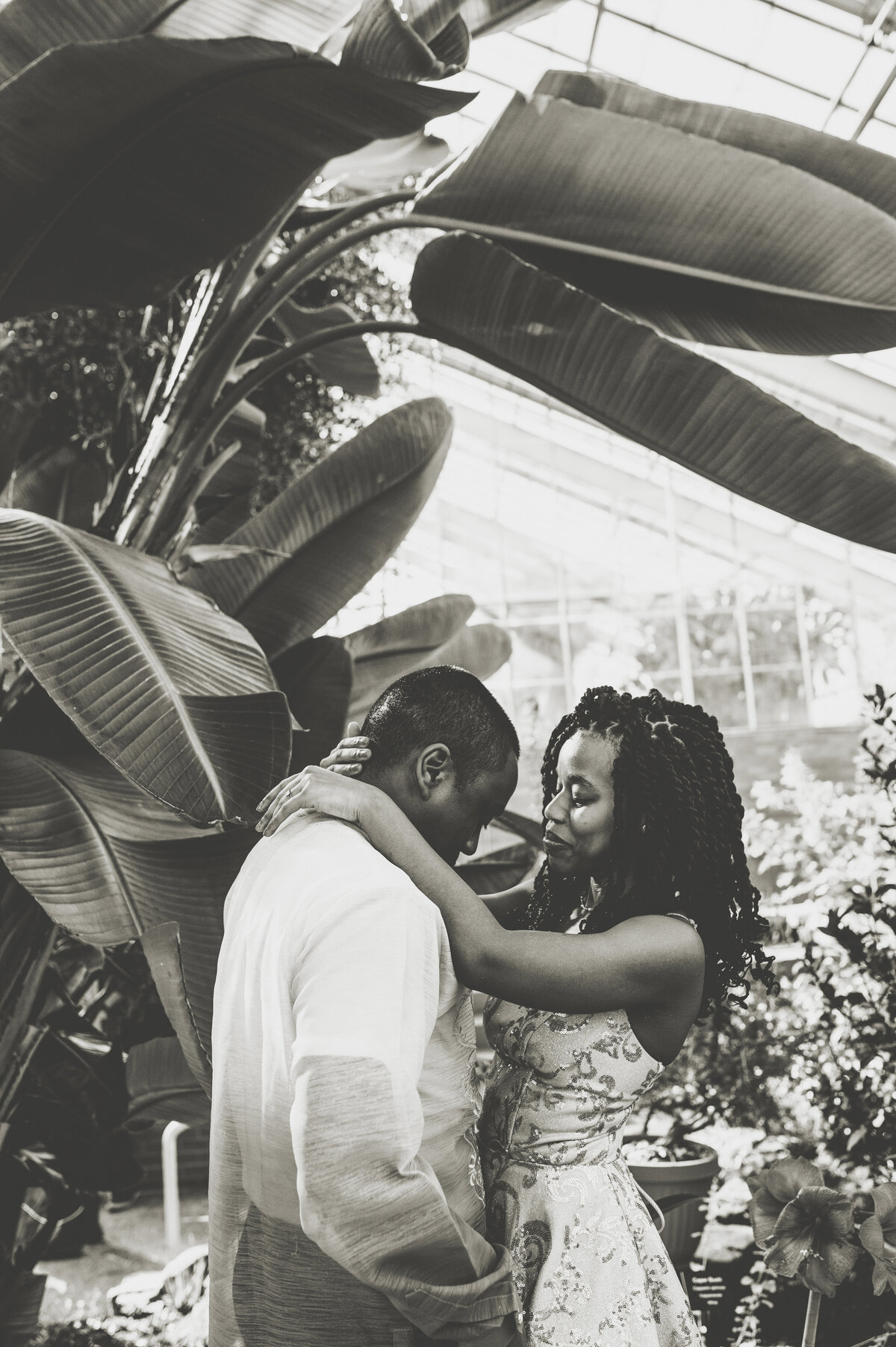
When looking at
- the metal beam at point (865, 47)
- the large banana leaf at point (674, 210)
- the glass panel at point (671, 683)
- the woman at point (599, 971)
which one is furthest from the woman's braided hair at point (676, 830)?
the glass panel at point (671, 683)

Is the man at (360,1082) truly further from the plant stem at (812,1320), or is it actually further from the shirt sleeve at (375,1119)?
the plant stem at (812,1320)

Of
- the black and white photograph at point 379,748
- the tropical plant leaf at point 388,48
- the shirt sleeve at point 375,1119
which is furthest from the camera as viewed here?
the tropical plant leaf at point 388,48

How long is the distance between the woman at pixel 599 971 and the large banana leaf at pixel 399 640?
104 cm

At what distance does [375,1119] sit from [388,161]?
238cm

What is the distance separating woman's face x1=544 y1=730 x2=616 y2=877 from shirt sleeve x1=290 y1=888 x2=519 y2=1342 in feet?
1.72

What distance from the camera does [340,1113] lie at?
99 centimetres

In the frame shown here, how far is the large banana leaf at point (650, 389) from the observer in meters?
1.73

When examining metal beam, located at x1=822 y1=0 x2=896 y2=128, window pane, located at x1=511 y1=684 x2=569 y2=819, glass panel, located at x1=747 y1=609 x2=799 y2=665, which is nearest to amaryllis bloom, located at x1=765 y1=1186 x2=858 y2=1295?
metal beam, located at x1=822 y1=0 x2=896 y2=128

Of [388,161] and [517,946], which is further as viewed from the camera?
[388,161]

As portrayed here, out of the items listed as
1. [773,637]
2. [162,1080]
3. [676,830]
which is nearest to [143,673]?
[676,830]

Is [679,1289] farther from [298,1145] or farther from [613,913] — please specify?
[298,1145]

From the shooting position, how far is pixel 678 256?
5.99ft

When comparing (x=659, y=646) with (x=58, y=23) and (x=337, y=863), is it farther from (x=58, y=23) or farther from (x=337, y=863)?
(x=337, y=863)

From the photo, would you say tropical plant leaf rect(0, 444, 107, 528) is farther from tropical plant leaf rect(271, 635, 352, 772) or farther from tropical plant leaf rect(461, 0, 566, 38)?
tropical plant leaf rect(461, 0, 566, 38)
